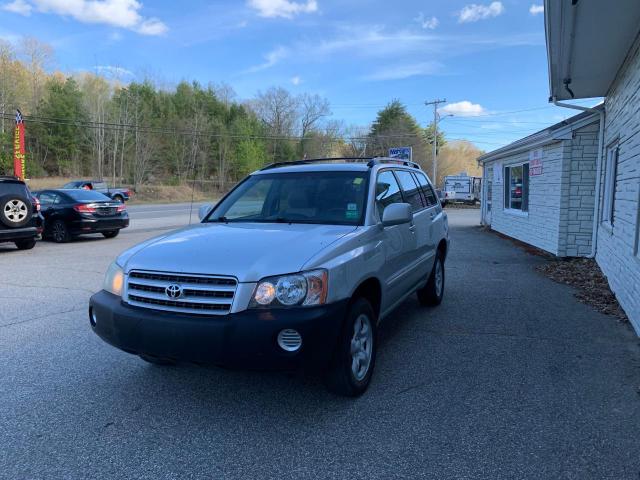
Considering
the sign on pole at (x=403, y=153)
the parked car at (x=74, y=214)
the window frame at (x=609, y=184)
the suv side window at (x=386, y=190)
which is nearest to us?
the suv side window at (x=386, y=190)

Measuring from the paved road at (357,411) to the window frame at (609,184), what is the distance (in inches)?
144

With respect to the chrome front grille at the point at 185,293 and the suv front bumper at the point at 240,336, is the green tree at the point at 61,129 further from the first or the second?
the suv front bumper at the point at 240,336

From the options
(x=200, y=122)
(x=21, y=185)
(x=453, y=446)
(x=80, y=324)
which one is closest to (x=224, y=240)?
(x=453, y=446)

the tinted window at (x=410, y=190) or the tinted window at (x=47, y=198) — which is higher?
the tinted window at (x=410, y=190)

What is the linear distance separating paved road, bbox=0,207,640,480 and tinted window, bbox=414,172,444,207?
5.16 feet

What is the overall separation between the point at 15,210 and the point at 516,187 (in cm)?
1351

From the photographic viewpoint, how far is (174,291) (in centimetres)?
314

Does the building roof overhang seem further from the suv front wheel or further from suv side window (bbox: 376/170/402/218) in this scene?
the suv front wheel

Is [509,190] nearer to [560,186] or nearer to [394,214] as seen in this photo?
[560,186]

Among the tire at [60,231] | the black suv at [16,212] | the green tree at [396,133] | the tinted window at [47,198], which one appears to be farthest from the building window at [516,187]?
the green tree at [396,133]

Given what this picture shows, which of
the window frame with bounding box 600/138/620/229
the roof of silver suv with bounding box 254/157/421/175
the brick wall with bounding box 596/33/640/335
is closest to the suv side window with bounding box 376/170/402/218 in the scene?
the roof of silver suv with bounding box 254/157/421/175

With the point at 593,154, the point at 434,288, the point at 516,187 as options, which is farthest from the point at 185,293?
the point at 516,187

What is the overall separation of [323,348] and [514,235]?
41.7ft

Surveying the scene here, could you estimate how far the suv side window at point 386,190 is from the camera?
176 inches
